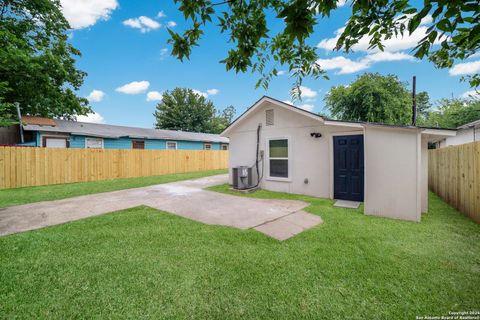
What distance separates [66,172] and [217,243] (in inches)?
427

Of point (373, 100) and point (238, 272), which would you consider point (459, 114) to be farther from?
point (238, 272)

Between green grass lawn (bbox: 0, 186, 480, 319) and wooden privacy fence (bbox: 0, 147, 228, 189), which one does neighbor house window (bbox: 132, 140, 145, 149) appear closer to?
wooden privacy fence (bbox: 0, 147, 228, 189)

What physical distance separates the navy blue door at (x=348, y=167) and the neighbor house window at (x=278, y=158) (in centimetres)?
178

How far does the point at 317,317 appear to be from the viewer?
186 cm

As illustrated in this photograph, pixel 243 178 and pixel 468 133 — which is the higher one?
pixel 468 133

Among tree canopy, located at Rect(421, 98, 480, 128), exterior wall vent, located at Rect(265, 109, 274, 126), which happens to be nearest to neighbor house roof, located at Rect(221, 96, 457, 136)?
exterior wall vent, located at Rect(265, 109, 274, 126)

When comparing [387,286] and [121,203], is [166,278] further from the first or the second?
[121,203]

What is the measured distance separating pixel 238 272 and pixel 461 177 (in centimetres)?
592

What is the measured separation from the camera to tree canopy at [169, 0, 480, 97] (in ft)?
4.07

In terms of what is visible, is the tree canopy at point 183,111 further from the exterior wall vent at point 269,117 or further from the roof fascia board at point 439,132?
the roof fascia board at point 439,132

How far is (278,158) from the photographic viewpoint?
790 cm

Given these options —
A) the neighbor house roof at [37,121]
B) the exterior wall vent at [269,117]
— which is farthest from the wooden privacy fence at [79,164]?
the exterior wall vent at [269,117]

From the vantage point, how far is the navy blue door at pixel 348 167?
608 centimetres

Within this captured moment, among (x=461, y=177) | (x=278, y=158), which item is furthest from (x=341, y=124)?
(x=461, y=177)
